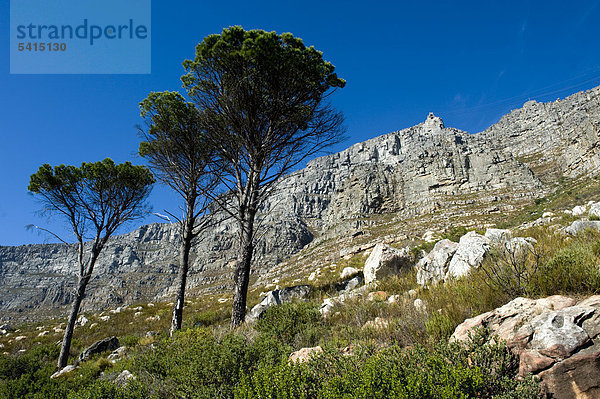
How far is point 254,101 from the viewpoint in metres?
8.65

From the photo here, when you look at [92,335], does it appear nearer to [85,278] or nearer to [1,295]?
[85,278]

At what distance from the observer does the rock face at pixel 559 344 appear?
5.87 ft

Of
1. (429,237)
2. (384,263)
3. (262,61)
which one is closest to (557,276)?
(384,263)

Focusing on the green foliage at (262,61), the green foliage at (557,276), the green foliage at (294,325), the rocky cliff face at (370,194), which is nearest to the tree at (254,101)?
the green foliage at (262,61)

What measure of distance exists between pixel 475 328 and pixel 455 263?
321 centimetres

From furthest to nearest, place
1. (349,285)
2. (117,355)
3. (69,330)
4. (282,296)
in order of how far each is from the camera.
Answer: (69,330)
(349,285)
(282,296)
(117,355)

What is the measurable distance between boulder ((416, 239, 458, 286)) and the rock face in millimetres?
3149

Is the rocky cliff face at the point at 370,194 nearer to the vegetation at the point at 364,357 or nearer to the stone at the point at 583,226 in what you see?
the vegetation at the point at 364,357

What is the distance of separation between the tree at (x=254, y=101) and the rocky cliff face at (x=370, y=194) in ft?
140

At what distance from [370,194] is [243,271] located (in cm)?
9462

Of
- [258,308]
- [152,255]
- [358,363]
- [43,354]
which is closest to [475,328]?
[358,363]

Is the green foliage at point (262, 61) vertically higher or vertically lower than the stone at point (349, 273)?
higher

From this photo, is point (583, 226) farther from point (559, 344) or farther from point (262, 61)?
point (262, 61)

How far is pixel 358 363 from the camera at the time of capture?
2.34m
